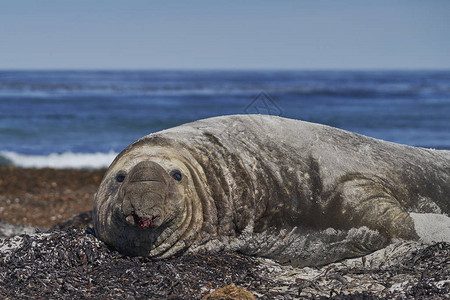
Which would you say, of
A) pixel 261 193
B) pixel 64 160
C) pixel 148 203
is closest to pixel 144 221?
pixel 148 203

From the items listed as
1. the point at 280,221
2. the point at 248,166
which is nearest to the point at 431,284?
the point at 280,221

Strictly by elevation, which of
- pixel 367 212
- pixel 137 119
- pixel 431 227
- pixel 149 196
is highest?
pixel 149 196

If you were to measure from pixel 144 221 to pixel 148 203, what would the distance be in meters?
0.14

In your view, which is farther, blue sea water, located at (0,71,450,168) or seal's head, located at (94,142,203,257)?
blue sea water, located at (0,71,450,168)

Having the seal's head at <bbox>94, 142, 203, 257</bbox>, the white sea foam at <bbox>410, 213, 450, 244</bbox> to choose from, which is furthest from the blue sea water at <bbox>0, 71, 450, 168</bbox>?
the seal's head at <bbox>94, 142, 203, 257</bbox>

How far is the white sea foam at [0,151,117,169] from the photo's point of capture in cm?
1702

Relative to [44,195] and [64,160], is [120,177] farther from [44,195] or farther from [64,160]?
[64,160]

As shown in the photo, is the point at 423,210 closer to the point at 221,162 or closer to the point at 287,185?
the point at 287,185

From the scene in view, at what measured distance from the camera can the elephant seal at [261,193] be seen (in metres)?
5.16

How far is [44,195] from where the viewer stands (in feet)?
40.7

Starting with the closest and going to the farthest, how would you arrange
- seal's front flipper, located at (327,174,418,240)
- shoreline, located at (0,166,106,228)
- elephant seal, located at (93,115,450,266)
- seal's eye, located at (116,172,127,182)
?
elephant seal, located at (93,115,450,266)
seal's eye, located at (116,172,127,182)
seal's front flipper, located at (327,174,418,240)
shoreline, located at (0,166,106,228)

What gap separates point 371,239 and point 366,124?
21.7 metres

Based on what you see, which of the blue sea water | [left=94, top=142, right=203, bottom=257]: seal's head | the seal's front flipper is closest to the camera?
[left=94, top=142, right=203, bottom=257]: seal's head

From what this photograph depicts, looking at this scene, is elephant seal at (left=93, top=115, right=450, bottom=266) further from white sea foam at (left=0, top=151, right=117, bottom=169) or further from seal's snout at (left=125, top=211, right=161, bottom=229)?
white sea foam at (left=0, top=151, right=117, bottom=169)
